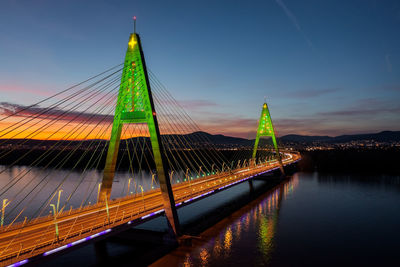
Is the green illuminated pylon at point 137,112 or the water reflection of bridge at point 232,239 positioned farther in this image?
the green illuminated pylon at point 137,112

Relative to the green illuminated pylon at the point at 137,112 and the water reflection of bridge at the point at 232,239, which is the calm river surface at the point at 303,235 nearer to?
the water reflection of bridge at the point at 232,239

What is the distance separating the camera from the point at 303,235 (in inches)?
1261

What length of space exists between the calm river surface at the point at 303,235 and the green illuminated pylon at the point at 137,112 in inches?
179

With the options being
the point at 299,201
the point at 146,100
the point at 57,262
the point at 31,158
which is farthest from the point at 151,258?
the point at 31,158

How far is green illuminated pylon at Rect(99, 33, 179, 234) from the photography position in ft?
82.9

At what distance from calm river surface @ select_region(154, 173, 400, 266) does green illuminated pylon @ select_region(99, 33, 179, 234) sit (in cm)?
454

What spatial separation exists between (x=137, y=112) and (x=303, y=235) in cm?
2166

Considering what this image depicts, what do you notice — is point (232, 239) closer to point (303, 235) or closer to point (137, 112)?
point (303, 235)

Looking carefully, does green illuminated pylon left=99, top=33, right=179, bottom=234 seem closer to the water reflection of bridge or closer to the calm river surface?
the water reflection of bridge

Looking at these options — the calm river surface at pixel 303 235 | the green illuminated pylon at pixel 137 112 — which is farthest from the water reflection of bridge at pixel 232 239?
the green illuminated pylon at pixel 137 112

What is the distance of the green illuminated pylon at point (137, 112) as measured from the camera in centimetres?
2528

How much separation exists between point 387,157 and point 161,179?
148m

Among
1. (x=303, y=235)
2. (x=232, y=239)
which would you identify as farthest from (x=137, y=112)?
(x=303, y=235)

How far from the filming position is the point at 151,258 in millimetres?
23234
